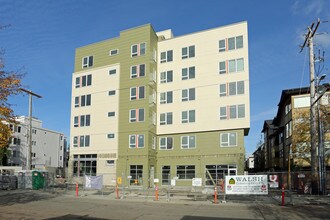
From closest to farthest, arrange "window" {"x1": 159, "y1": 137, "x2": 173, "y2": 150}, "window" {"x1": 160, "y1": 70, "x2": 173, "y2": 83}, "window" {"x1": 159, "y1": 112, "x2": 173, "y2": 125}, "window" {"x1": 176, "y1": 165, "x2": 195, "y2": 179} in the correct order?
"window" {"x1": 176, "y1": 165, "x2": 195, "y2": 179} → "window" {"x1": 159, "y1": 137, "x2": 173, "y2": 150} → "window" {"x1": 159, "y1": 112, "x2": 173, "y2": 125} → "window" {"x1": 160, "y1": 70, "x2": 173, "y2": 83}

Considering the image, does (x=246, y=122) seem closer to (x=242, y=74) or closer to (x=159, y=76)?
(x=242, y=74)

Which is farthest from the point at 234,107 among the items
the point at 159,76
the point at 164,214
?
the point at 164,214

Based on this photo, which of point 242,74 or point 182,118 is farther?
point 182,118

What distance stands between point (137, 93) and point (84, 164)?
1255 cm

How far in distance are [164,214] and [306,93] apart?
37.1 meters

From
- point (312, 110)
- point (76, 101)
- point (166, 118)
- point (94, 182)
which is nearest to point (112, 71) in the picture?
point (76, 101)

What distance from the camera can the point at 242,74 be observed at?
130 feet

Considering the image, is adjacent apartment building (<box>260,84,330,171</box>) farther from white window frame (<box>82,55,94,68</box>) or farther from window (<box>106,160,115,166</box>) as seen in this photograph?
white window frame (<box>82,55,94,68</box>)

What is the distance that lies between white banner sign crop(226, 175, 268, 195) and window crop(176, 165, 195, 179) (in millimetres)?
18586

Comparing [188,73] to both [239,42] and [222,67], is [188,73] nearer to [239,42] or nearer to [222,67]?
[222,67]

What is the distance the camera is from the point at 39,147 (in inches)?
3396

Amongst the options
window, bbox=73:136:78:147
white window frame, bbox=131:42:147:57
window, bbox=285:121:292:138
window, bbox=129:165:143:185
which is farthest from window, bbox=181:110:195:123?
window, bbox=285:121:292:138

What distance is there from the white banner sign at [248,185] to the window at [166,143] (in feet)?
69.7

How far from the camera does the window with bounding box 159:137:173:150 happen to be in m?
43.1
